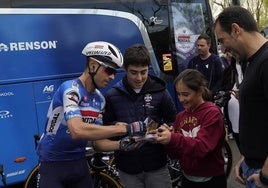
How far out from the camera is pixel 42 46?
5.10 meters

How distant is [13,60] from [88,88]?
7.40ft

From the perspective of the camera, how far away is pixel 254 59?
233 centimetres

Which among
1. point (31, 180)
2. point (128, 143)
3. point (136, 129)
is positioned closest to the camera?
point (136, 129)

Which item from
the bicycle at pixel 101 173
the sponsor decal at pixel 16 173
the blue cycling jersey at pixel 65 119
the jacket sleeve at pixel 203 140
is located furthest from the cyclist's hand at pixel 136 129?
the sponsor decal at pixel 16 173

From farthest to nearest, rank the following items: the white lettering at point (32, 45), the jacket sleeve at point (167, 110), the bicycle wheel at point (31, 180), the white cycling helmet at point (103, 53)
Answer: the white lettering at point (32, 45) → the bicycle wheel at point (31, 180) → the jacket sleeve at point (167, 110) → the white cycling helmet at point (103, 53)

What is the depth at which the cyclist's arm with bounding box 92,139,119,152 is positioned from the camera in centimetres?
300

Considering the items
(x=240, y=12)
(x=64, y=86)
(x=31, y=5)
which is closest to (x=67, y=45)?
(x=31, y=5)

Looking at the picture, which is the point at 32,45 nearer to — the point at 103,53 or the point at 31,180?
the point at 31,180

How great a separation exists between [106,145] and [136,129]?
1.33 feet

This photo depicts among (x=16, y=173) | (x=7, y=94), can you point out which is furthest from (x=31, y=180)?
(x=7, y=94)

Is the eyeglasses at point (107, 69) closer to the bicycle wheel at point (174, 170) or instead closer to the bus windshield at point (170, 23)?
the bicycle wheel at point (174, 170)

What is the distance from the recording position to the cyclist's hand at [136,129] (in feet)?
9.07

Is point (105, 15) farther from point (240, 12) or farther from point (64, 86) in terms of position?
point (240, 12)

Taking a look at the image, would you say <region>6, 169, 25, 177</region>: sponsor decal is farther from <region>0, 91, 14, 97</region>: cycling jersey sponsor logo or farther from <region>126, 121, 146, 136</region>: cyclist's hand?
<region>126, 121, 146, 136</region>: cyclist's hand
